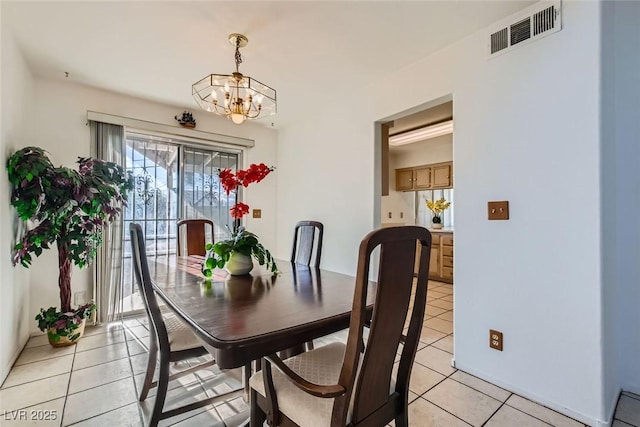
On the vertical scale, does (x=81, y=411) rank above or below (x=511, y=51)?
below

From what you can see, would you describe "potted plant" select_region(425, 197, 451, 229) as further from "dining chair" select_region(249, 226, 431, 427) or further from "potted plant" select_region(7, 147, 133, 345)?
"potted plant" select_region(7, 147, 133, 345)

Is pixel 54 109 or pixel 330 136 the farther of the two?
pixel 330 136

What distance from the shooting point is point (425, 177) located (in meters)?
5.48

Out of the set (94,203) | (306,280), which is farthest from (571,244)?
(94,203)

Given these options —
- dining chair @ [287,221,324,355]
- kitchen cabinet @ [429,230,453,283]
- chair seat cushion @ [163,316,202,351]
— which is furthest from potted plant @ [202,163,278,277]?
kitchen cabinet @ [429,230,453,283]

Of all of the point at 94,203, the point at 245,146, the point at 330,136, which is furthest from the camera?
the point at 245,146

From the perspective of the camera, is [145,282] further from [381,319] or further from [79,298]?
[79,298]

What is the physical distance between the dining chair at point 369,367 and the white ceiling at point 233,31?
171 cm

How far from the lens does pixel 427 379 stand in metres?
2.03

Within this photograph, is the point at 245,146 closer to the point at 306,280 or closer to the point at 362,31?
the point at 362,31

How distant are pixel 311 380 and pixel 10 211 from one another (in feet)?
8.35

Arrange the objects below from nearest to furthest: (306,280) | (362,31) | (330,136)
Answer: (306,280) < (362,31) < (330,136)

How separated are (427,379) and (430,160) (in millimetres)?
4253

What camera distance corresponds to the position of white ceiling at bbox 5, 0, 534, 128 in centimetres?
186
